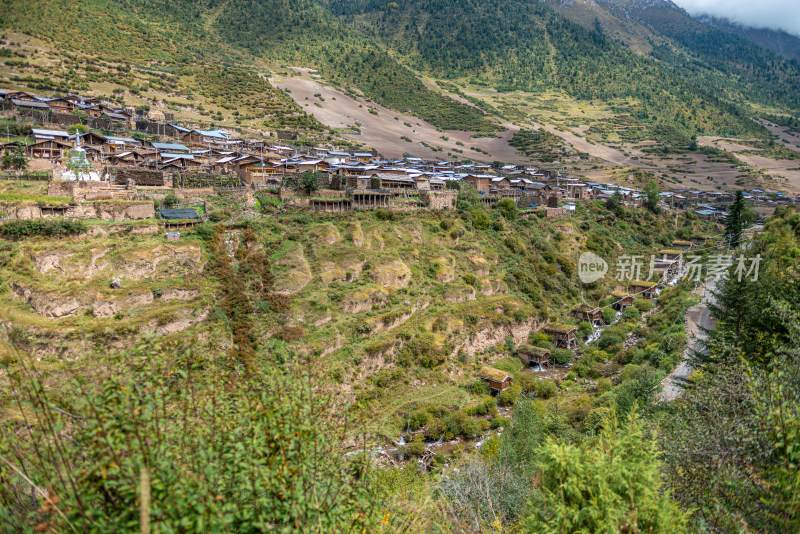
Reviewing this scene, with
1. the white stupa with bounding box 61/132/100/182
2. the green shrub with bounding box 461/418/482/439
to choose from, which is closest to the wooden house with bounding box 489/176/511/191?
the green shrub with bounding box 461/418/482/439

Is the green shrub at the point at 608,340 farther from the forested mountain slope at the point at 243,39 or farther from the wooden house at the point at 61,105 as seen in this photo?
the forested mountain slope at the point at 243,39

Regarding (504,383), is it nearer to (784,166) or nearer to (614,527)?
(614,527)

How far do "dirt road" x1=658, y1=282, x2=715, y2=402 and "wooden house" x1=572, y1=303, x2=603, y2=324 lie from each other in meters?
8.66

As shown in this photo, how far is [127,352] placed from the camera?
662cm

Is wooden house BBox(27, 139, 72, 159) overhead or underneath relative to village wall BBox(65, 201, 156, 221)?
overhead

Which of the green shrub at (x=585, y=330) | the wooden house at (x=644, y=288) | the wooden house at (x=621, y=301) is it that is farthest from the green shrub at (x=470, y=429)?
the wooden house at (x=644, y=288)

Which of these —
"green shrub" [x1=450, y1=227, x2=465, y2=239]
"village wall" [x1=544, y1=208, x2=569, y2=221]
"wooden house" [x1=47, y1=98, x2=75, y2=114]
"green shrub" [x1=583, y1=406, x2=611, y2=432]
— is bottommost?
"green shrub" [x1=583, y1=406, x2=611, y2=432]

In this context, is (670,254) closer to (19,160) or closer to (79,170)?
(79,170)

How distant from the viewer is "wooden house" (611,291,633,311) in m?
45.8

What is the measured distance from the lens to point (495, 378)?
30734mm

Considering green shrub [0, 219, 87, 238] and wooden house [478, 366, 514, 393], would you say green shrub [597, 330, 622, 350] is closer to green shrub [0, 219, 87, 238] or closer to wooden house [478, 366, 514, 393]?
wooden house [478, 366, 514, 393]

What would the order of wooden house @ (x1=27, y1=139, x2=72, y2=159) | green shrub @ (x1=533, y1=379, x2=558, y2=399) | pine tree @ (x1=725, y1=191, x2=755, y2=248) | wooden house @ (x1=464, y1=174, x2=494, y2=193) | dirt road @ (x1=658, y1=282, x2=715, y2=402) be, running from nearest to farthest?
dirt road @ (x1=658, y1=282, x2=715, y2=402)
green shrub @ (x1=533, y1=379, x2=558, y2=399)
wooden house @ (x1=27, y1=139, x2=72, y2=159)
pine tree @ (x1=725, y1=191, x2=755, y2=248)
wooden house @ (x1=464, y1=174, x2=494, y2=193)

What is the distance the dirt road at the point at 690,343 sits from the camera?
21.5 meters

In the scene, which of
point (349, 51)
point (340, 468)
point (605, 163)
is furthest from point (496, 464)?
point (349, 51)
